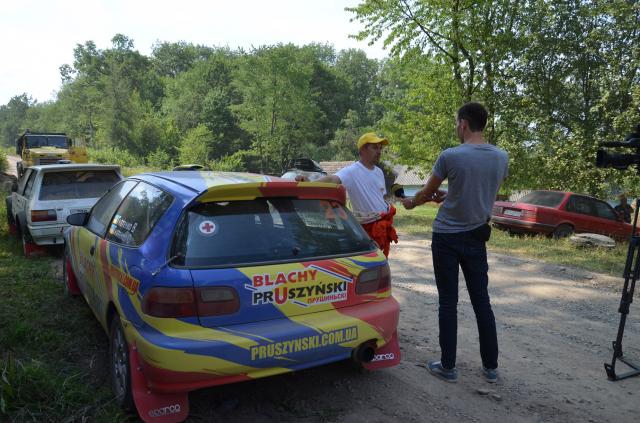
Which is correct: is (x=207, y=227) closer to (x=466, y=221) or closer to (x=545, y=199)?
(x=466, y=221)

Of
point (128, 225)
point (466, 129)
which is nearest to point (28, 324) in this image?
point (128, 225)

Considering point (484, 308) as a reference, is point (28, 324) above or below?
below

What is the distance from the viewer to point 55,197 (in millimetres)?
7383

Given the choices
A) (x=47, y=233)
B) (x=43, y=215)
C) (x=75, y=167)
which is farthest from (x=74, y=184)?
(x=47, y=233)

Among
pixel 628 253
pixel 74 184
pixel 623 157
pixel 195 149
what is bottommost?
pixel 74 184

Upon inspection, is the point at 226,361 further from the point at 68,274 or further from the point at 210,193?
the point at 68,274

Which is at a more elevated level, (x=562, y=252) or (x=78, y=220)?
(x=78, y=220)

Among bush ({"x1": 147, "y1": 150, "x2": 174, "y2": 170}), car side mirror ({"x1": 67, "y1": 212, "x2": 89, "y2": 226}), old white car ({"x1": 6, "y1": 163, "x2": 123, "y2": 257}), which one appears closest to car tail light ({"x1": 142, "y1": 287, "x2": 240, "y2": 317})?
car side mirror ({"x1": 67, "y1": 212, "x2": 89, "y2": 226})

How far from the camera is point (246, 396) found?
3.18 m

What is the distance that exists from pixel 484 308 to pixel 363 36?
14.8 metres

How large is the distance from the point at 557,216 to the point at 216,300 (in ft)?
40.2

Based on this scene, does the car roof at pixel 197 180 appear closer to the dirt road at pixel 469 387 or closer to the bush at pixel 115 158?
the dirt road at pixel 469 387

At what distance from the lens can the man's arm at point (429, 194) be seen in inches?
135

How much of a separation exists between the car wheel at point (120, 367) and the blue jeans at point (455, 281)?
225cm
